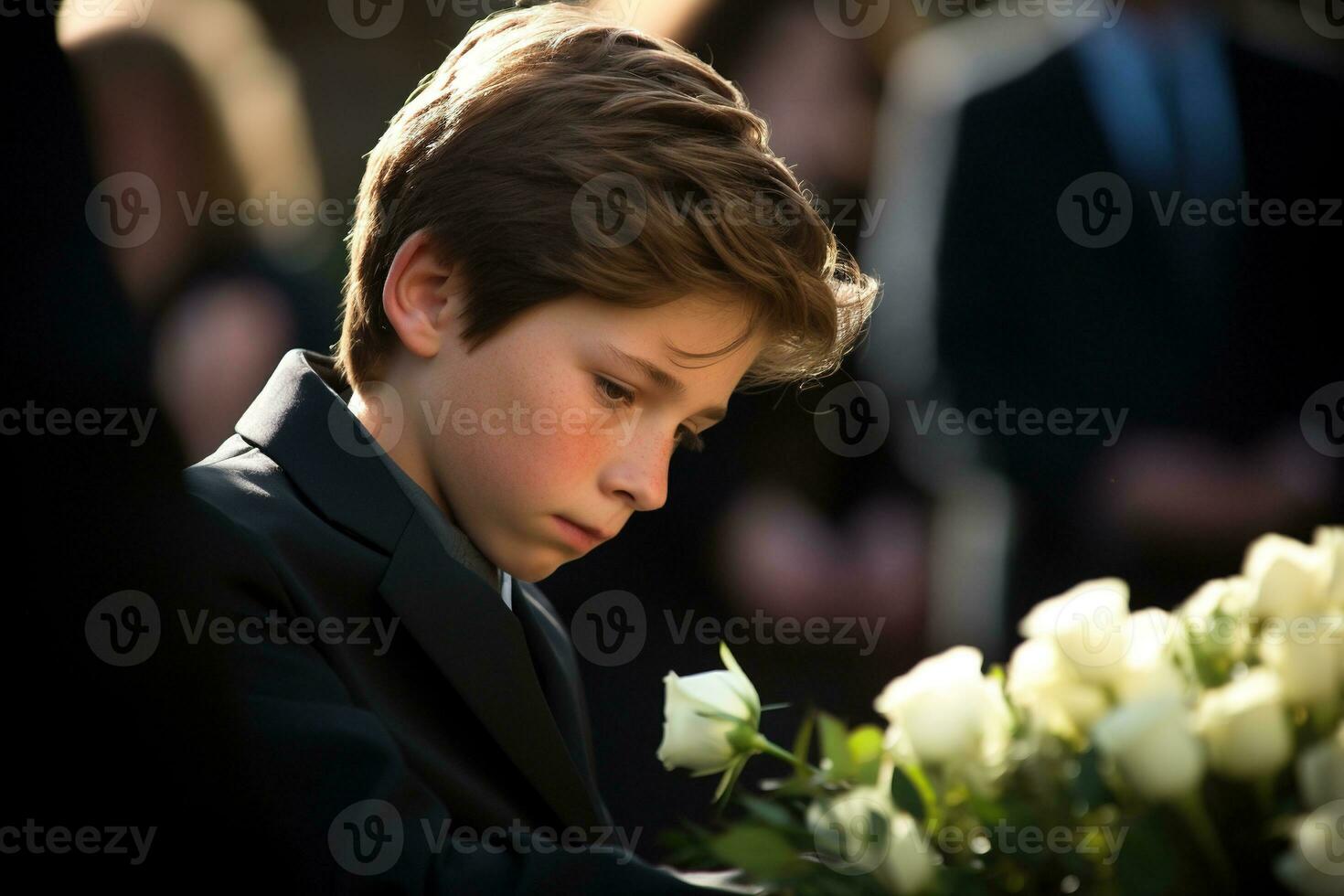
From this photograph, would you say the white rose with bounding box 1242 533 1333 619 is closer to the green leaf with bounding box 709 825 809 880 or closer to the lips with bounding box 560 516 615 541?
the green leaf with bounding box 709 825 809 880

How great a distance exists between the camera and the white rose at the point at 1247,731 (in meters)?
0.59

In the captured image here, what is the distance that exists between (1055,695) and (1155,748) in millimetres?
78

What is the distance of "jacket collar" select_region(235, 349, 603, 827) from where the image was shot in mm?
1080

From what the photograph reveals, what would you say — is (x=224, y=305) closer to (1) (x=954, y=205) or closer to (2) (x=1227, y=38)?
(1) (x=954, y=205)

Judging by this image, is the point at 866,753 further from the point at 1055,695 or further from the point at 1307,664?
the point at 1307,664

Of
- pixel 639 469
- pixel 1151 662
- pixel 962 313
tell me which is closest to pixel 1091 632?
pixel 1151 662

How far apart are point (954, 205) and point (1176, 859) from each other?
1413mm

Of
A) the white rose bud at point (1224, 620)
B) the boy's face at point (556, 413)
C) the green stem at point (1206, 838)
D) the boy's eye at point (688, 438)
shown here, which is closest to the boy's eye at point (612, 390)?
the boy's face at point (556, 413)

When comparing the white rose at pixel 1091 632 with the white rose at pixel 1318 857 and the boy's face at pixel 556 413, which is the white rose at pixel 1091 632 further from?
the boy's face at pixel 556 413

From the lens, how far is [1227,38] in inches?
73.9

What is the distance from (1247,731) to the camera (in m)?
0.60

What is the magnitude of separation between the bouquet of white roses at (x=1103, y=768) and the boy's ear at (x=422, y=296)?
2.14 feet

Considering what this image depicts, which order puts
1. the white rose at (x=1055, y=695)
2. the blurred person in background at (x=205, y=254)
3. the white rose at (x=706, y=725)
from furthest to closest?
the blurred person in background at (x=205, y=254)
the white rose at (x=706, y=725)
the white rose at (x=1055, y=695)

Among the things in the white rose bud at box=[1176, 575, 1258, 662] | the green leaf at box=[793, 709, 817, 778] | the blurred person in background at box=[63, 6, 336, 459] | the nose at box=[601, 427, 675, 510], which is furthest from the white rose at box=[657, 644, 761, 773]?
the blurred person in background at box=[63, 6, 336, 459]
